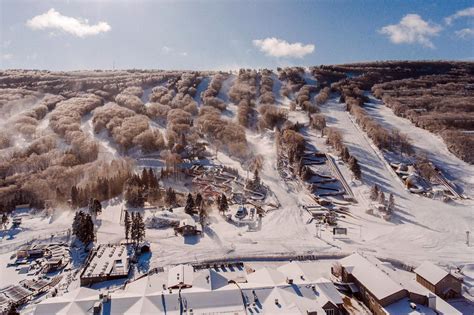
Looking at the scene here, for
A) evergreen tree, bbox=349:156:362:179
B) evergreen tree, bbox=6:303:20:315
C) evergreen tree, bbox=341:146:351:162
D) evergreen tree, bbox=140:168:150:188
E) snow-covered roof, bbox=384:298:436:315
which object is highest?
evergreen tree, bbox=341:146:351:162

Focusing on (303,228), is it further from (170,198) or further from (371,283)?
(170,198)

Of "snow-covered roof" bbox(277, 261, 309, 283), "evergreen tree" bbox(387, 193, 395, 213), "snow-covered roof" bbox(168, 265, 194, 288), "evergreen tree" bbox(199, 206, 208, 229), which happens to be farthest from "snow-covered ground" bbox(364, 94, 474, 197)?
"snow-covered roof" bbox(168, 265, 194, 288)

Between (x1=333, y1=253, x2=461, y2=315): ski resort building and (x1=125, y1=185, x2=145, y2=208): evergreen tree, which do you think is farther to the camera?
(x1=125, y1=185, x2=145, y2=208): evergreen tree

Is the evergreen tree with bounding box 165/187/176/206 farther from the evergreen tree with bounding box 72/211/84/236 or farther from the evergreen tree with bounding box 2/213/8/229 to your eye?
the evergreen tree with bounding box 2/213/8/229

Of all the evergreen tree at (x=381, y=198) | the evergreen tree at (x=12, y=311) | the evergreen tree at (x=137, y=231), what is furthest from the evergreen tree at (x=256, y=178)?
the evergreen tree at (x=12, y=311)

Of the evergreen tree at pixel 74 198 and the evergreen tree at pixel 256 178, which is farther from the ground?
the evergreen tree at pixel 256 178

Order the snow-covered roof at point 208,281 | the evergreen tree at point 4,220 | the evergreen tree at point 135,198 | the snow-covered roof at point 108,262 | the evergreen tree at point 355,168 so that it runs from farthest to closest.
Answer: the evergreen tree at point 355,168 → the evergreen tree at point 135,198 → the evergreen tree at point 4,220 → the snow-covered roof at point 108,262 → the snow-covered roof at point 208,281

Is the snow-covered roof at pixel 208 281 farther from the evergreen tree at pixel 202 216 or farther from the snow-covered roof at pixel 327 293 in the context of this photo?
the evergreen tree at pixel 202 216

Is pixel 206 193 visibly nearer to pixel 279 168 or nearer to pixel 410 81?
pixel 279 168
